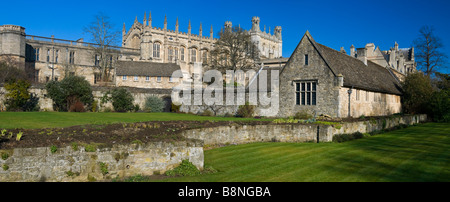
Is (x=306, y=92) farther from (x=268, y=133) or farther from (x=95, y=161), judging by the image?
(x=95, y=161)

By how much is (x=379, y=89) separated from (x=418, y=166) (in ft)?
70.2

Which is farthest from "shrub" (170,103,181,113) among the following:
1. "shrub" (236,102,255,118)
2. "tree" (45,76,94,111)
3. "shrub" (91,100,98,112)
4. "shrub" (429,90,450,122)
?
"shrub" (429,90,450,122)

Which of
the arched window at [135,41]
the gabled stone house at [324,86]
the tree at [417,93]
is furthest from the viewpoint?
the arched window at [135,41]

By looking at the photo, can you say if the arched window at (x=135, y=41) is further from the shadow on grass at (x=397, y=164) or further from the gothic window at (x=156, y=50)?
the shadow on grass at (x=397, y=164)

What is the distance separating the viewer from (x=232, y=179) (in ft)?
27.7

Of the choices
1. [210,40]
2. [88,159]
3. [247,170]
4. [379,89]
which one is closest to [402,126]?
[379,89]

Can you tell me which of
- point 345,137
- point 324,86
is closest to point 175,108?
point 324,86

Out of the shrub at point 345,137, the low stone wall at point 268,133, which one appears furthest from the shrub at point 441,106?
the low stone wall at point 268,133

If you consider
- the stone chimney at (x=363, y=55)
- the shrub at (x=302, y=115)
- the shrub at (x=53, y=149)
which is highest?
the stone chimney at (x=363, y=55)

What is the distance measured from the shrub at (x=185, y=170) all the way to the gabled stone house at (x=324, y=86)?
17.5 m

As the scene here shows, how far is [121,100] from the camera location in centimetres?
3716

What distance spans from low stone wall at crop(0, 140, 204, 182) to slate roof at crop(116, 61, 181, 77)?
146ft

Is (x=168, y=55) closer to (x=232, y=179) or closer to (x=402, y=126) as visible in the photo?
(x=402, y=126)

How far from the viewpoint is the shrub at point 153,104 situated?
38531 mm
